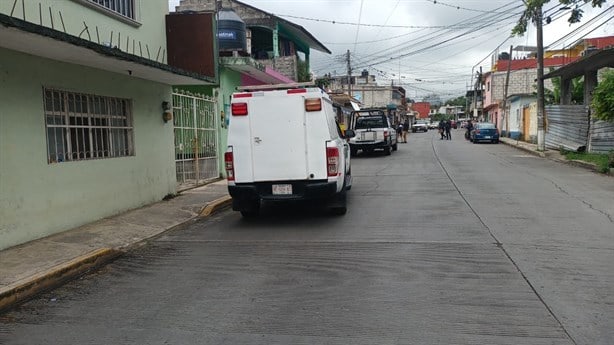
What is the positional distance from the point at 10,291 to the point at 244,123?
15.0 feet

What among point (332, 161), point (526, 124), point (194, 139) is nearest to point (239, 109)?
point (332, 161)

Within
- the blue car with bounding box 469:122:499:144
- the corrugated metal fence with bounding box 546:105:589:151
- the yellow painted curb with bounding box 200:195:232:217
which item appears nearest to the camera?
the yellow painted curb with bounding box 200:195:232:217

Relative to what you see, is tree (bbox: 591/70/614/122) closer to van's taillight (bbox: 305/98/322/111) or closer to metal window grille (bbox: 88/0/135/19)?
van's taillight (bbox: 305/98/322/111)

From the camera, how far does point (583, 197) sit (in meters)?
10.9

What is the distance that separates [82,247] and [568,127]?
22478mm

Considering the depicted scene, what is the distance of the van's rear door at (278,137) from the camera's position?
8648 mm

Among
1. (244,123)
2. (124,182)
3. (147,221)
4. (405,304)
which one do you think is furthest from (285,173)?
(405,304)

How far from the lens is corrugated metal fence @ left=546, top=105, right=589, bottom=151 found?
21.5 meters

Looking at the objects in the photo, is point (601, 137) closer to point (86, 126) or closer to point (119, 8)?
point (119, 8)

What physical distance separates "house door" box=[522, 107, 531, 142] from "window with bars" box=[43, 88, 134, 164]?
29278mm

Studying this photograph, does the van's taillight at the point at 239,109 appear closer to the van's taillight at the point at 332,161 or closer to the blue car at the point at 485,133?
the van's taillight at the point at 332,161

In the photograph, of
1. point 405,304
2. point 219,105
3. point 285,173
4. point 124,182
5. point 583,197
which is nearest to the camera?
point 405,304

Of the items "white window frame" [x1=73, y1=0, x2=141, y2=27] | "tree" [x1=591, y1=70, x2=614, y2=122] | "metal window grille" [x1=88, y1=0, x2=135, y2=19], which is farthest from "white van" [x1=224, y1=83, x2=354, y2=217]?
"tree" [x1=591, y1=70, x2=614, y2=122]

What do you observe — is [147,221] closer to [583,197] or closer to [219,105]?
[219,105]
